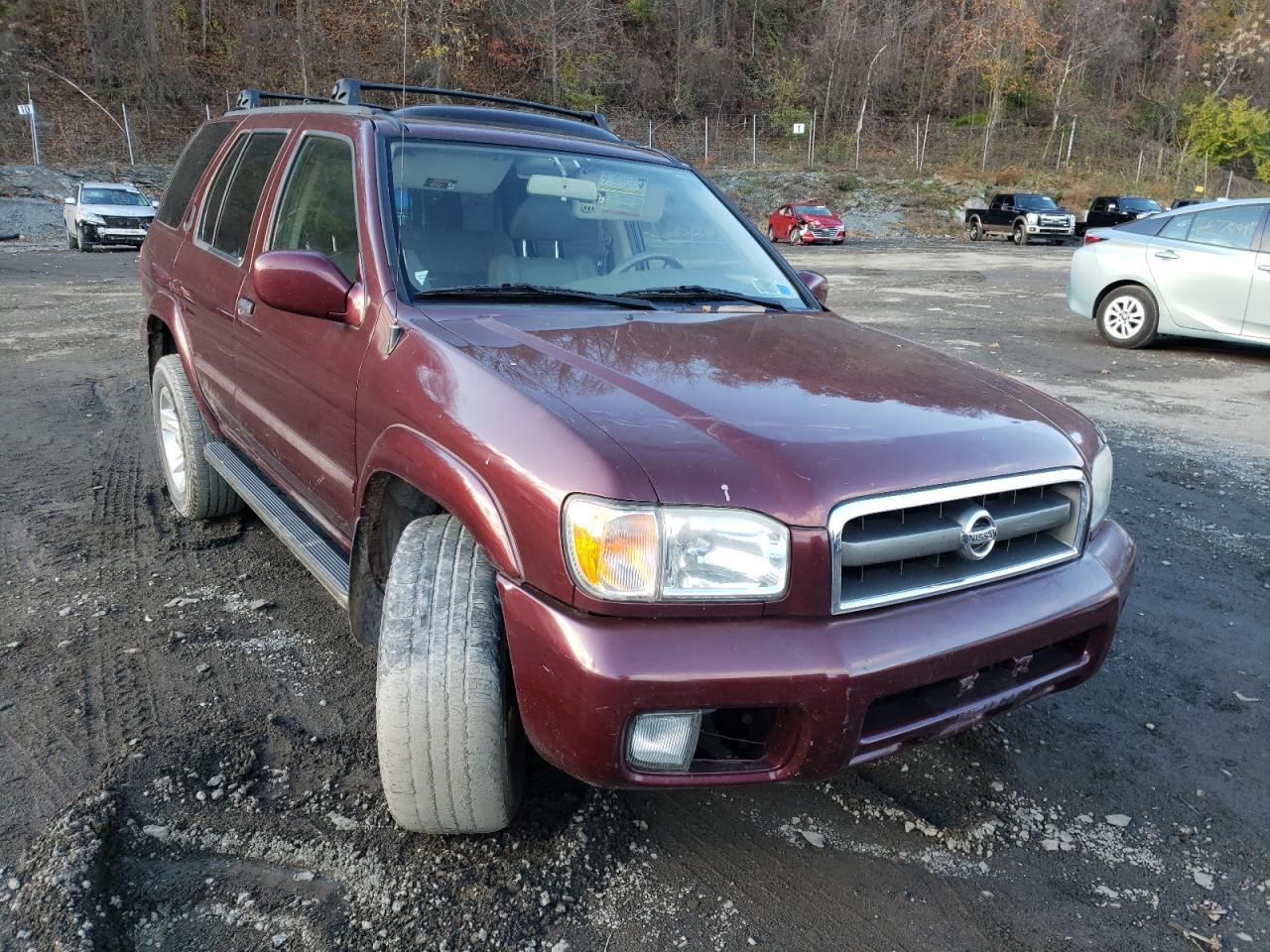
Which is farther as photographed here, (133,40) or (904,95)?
(904,95)

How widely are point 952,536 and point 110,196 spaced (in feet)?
72.1

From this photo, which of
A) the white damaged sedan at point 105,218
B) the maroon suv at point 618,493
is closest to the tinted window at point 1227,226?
the maroon suv at point 618,493

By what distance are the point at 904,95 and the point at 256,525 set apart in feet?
172

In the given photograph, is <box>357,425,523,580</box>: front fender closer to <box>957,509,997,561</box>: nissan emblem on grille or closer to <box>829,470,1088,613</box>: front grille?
<box>829,470,1088,613</box>: front grille

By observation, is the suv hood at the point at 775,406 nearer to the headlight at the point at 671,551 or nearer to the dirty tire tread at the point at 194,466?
the headlight at the point at 671,551

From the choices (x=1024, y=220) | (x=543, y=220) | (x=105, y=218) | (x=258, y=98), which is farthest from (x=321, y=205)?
(x=1024, y=220)

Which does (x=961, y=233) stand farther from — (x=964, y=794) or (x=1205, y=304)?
(x=964, y=794)

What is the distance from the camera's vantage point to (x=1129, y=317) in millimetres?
9578

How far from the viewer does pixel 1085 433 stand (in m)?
2.55

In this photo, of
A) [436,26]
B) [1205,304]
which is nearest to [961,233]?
[436,26]

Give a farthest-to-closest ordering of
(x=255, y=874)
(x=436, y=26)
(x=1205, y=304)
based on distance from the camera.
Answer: (x=436, y=26)
(x=1205, y=304)
(x=255, y=874)

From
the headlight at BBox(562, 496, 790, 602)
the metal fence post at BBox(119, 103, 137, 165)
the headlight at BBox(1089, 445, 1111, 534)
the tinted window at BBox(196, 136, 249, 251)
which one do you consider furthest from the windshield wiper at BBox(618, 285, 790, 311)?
the metal fence post at BBox(119, 103, 137, 165)

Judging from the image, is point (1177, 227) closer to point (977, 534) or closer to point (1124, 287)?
point (1124, 287)

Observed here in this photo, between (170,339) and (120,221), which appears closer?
(170,339)
